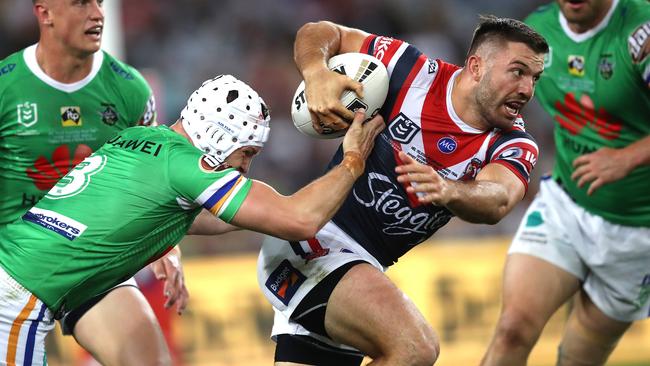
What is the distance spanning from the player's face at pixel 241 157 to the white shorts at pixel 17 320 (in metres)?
1.10

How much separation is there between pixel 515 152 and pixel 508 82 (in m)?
0.35

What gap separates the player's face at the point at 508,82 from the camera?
17.3 ft

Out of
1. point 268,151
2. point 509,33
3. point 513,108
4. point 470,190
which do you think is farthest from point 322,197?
point 268,151

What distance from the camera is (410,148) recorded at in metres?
5.49

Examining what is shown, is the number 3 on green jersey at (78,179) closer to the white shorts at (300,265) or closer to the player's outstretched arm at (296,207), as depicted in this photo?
the player's outstretched arm at (296,207)

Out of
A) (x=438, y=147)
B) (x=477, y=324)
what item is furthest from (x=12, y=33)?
(x=438, y=147)

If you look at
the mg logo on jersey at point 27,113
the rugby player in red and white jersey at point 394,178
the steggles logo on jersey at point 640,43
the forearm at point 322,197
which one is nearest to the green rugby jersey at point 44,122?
the mg logo on jersey at point 27,113

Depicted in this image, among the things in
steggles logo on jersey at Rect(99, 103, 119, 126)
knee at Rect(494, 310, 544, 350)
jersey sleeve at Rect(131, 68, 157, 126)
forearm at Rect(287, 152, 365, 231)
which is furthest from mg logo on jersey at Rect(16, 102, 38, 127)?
knee at Rect(494, 310, 544, 350)

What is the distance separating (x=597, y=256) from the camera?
22.4ft

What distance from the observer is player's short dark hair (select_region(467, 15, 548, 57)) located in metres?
5.30

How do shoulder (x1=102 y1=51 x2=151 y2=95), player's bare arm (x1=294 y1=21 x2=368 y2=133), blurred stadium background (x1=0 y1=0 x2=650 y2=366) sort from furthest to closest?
blurred stadium background (x1=0 y1=0 x2=650 y2=366) → shoulder (x1=102 y1=51 x2=151 y2=95) → player's bare arm (x1=294 y1=21 x2=368 y2=133)

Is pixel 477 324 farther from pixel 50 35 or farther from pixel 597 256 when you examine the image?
pixel 50 35

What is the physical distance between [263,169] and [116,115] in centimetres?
648

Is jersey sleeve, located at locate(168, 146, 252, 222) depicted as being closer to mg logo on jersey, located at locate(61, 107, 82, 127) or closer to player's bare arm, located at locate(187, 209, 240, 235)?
player's bare arm, located at locate(187, 209, 240, 235)
